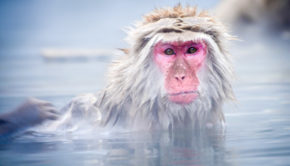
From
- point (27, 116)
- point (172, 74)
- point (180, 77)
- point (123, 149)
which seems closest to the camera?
point (123, 149)

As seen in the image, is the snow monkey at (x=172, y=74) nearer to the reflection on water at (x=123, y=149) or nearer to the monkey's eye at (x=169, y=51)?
the monkey's eye at (x=169, y=51)

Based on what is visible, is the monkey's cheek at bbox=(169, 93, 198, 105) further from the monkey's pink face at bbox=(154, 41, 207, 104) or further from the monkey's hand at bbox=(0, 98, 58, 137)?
the monkey's hand at bbox=(0, 98, 58, 137)

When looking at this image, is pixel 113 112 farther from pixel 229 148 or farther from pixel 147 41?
pixel 229 148

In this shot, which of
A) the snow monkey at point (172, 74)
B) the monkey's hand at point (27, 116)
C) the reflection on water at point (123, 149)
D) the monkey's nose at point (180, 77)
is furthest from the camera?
the monkey's hand at point (27, 116)

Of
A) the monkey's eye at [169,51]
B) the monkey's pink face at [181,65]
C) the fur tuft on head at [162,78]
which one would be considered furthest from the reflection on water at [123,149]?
the monkey's eye at [169,51]

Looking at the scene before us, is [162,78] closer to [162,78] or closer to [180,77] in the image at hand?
[162,78]

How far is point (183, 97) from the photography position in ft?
11.5

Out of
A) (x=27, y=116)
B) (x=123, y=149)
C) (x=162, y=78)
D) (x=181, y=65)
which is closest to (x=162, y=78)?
(x=162, y=78)

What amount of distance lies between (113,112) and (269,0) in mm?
8914

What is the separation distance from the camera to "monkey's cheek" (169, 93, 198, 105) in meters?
3.49

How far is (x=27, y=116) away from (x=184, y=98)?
139 cm

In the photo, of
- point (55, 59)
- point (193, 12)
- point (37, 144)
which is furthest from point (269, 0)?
point (37, 144)

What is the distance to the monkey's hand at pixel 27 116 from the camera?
407cm

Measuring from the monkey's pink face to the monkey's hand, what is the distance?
3.77ft
